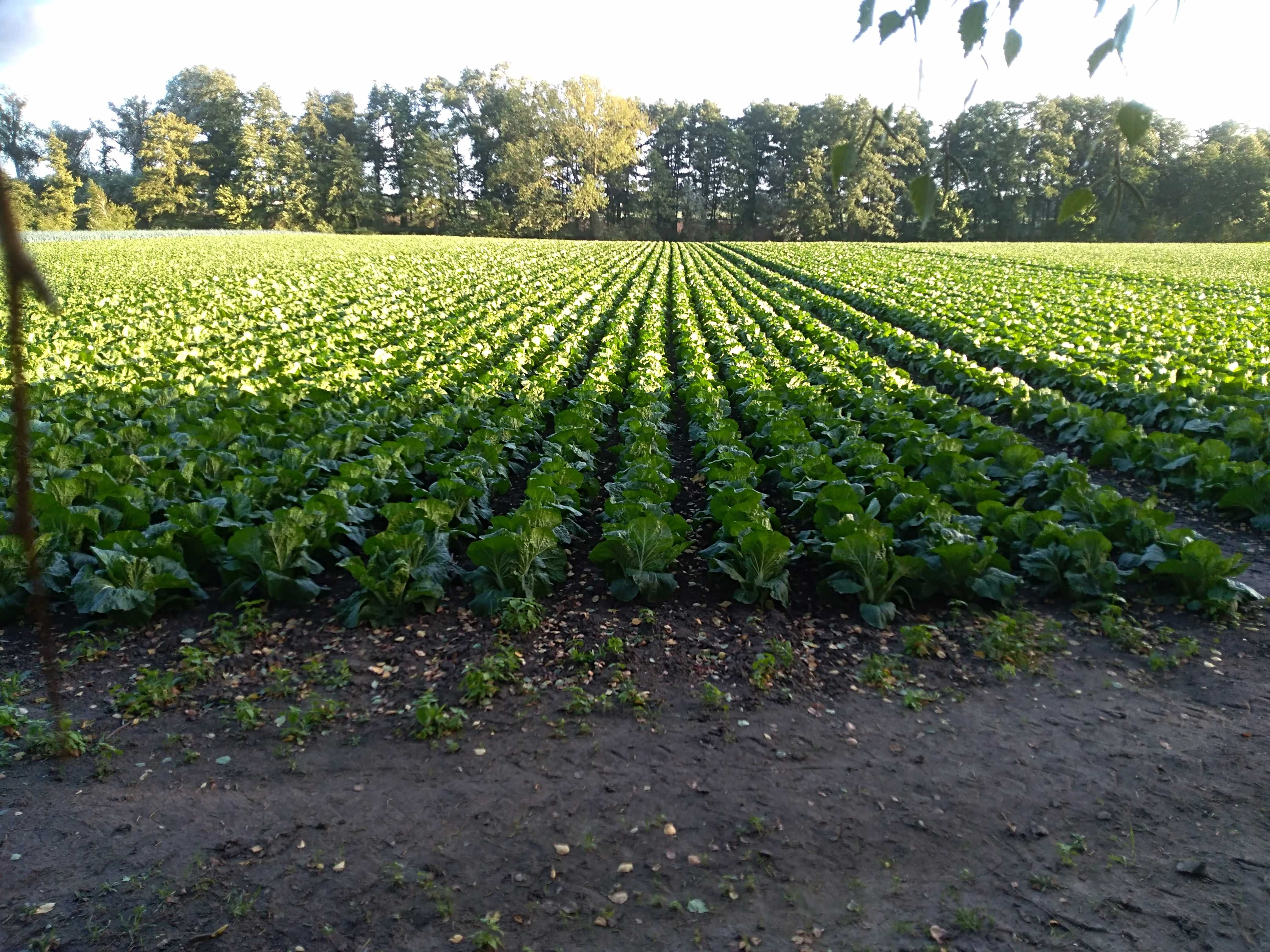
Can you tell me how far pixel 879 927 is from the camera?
3.03 metres

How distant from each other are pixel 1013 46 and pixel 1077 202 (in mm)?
363

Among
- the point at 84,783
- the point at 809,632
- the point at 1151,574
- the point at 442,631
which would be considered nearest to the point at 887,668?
the point at 809,632

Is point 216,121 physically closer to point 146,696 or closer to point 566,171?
point 566,171

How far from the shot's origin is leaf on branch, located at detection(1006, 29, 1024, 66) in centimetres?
170

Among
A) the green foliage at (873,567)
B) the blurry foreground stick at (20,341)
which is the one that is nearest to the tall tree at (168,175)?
the green foliage at (873,567)

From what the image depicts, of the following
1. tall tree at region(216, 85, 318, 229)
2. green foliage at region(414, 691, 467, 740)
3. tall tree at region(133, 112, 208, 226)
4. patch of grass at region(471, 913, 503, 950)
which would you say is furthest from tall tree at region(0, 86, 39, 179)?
tall tree at region(216, 85, 318, 229)

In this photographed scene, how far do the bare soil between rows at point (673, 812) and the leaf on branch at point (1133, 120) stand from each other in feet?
9.02

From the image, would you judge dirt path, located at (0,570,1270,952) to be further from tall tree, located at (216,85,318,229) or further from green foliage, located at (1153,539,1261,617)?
tall tree, located at (216,85,318,229)

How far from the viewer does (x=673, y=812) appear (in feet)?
12.0

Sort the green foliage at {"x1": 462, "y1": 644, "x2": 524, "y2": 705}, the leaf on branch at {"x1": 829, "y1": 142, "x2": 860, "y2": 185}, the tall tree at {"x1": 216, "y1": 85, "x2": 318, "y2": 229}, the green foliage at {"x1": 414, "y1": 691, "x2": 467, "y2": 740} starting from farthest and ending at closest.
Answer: the tall tree at {"x1": 216, "y1": 85, "x2": 318, "y2": 229}
the green foliage at {"x1": 462, "y1": 644, "x2": 524, "y2": 705}
the green foliage at {"x1": 414, "y1": 691, "x2": 467, "y2": 740}
the leaf on branch at {"x1": 829, "y1": 142, "x2": 860, "y2": 185}

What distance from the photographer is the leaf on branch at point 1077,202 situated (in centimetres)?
175

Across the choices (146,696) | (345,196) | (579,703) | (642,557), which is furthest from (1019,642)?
(345,196)

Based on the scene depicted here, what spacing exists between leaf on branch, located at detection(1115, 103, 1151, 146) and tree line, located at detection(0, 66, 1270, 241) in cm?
6025

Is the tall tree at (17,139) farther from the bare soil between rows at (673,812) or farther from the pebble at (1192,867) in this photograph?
the pebble at (1192,867)
